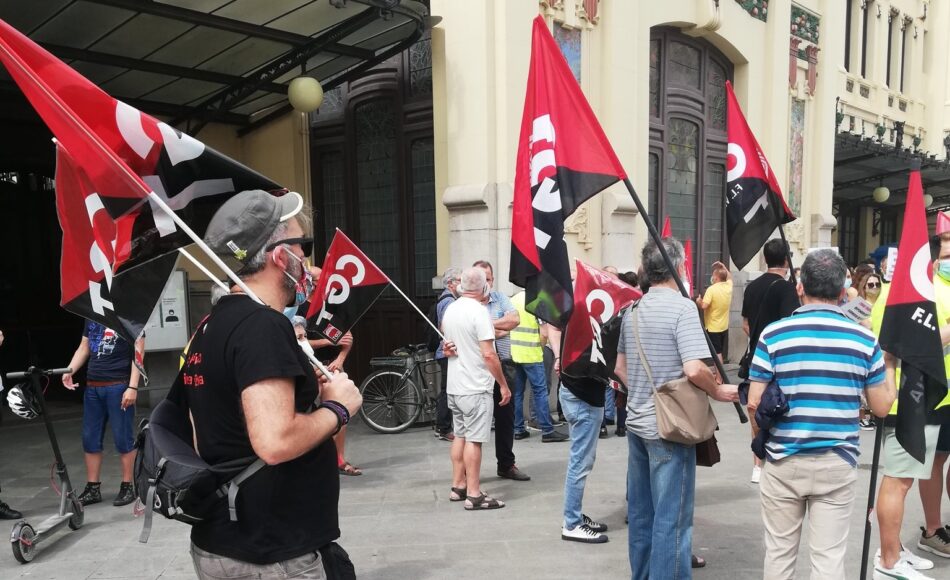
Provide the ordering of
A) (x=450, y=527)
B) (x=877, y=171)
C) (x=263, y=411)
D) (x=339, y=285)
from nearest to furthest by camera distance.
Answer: (x=263, y=411) → (x=450, y=527) → (x=339, y=285) → (x=877, y=171)

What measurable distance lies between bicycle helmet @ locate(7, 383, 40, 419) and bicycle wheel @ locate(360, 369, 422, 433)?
366 cm

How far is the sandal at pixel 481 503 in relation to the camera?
5.11m

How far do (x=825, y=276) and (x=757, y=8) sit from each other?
36.1ft

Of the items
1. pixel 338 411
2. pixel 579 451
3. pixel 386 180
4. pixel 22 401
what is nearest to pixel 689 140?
pixel 386 180

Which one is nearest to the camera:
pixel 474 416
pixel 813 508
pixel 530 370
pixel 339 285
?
pixel 813 508

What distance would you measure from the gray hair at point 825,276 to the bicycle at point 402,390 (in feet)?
17.9

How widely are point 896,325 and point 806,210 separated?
11.4 metres

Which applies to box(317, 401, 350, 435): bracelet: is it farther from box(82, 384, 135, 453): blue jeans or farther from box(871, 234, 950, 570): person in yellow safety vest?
box(82, 384, 135, 453): blue jeans

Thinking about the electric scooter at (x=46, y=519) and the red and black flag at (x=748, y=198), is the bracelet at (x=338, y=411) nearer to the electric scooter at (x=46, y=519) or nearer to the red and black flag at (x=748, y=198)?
the electric scooter at (x=46, y=519)

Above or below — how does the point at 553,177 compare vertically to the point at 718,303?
above

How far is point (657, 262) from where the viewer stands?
3.46 metres

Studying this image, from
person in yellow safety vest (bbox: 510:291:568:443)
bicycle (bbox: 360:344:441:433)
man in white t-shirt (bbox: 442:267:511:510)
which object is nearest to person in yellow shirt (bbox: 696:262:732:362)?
person in yellow safety vest (bbox: 510:291:568:443)

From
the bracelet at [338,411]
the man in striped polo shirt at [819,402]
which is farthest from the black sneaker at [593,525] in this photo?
the bracelet at [338,411]

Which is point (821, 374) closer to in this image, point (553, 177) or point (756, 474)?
point (553, 177)
